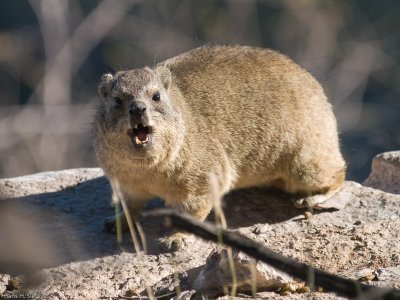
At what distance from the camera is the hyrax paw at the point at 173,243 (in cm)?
629

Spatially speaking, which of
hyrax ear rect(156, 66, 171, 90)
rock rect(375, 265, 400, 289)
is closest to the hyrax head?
hyrax ear rect(156, 66, 171, 90)

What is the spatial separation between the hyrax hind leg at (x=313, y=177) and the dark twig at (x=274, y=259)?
113 inches

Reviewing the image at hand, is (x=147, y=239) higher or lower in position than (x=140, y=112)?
lower

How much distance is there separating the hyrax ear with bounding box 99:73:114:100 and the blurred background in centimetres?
800

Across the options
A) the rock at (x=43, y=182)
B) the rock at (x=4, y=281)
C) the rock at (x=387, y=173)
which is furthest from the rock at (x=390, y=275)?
the rock at (x=43, y=182)

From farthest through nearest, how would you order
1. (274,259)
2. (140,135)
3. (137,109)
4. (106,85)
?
(106,85) < (140,135) < (137,109) < (274,259)

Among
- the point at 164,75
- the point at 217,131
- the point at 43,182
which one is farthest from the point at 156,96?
the point at 43,182

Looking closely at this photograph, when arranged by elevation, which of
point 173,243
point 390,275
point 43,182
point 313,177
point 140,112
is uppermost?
point 43,182

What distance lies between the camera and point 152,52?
1664 cm

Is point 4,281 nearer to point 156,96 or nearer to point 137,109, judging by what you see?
point 137,109

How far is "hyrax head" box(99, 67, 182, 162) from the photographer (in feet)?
19.7

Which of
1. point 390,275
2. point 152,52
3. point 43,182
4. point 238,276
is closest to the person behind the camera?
point 238,276

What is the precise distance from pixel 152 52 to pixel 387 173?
9.60m

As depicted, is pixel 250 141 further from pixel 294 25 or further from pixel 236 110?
pixel 294 25
